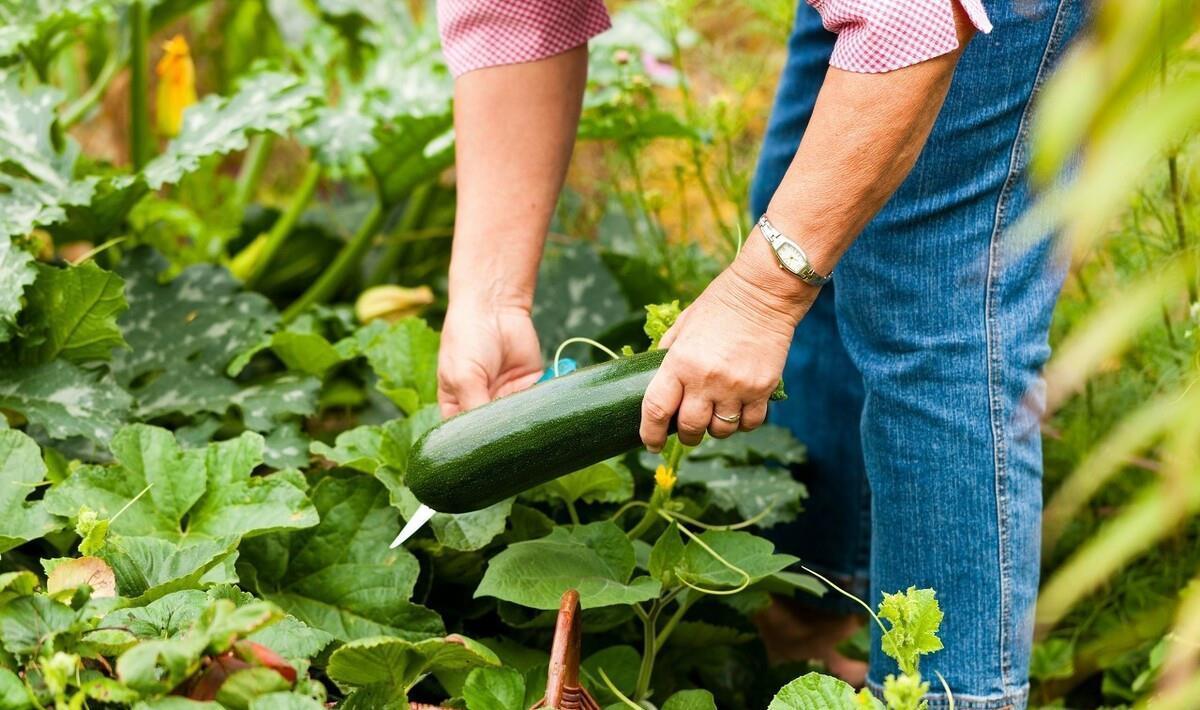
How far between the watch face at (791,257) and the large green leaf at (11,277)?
1.00m

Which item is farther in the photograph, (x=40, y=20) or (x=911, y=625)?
(x=40, y=20)

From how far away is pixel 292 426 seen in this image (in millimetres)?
1752

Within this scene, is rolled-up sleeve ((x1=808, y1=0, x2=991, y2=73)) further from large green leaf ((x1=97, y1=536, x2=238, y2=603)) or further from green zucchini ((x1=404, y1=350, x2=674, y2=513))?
large green leaf ((x1=97, y1=536, x2=238, y2=603))

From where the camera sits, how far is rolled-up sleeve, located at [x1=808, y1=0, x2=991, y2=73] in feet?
3.46

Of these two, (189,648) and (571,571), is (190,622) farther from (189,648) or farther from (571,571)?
(571,571)

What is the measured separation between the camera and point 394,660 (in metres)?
1.17

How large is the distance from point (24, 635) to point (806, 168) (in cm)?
81

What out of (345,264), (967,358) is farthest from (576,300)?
(967,358)

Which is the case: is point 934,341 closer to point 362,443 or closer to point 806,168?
point 806,168

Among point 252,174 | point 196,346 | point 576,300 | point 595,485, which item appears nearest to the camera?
point 595,485

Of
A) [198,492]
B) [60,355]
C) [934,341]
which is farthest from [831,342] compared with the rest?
[60,355]

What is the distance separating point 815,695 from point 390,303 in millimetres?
1390

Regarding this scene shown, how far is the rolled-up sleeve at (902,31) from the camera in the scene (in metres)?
1.05

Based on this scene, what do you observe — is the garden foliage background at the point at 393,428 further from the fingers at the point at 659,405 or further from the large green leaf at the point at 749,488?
the fingers at the point at 659,405
